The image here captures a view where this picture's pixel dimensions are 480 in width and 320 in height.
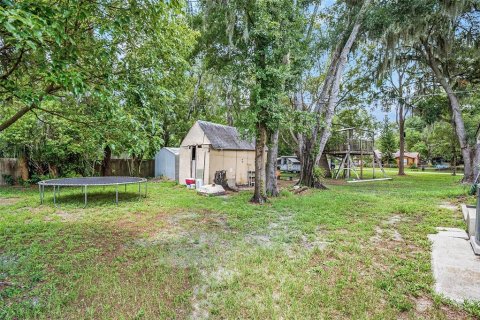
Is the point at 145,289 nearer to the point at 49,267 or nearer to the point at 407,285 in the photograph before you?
the point at 49,267

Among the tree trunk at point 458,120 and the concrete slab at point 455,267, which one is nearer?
the concrete slab at point 455,267

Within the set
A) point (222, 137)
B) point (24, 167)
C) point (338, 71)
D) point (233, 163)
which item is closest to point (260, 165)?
point (233, 163)

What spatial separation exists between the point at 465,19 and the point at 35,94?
1676 centimetres

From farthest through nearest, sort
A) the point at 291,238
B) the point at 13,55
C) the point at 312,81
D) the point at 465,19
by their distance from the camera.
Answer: the point at 312,81 → the point at 465,19 → the point at 291,238 → the point at 13,55

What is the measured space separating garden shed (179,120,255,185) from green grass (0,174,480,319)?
198 inches

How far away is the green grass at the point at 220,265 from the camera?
2.61 m

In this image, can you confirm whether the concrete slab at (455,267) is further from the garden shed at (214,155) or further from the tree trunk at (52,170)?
the tree trunk at (52,170)

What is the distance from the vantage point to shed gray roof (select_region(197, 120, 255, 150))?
38.4 feet

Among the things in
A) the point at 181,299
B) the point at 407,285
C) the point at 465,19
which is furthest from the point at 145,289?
the point at 465,19

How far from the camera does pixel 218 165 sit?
38.8 feet

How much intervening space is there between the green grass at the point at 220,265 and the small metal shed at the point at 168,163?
816 cm

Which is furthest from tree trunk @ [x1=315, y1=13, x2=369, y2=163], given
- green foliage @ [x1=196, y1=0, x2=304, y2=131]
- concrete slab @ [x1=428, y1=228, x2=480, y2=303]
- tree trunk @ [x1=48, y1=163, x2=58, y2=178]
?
tree trunk @ [x1=48, y1=163, x2=58, y2=178]

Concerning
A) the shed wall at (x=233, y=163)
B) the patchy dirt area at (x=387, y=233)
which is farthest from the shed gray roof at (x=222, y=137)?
the patchy dirt area at (x=387, y=233)

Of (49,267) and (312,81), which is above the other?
(312,81)
